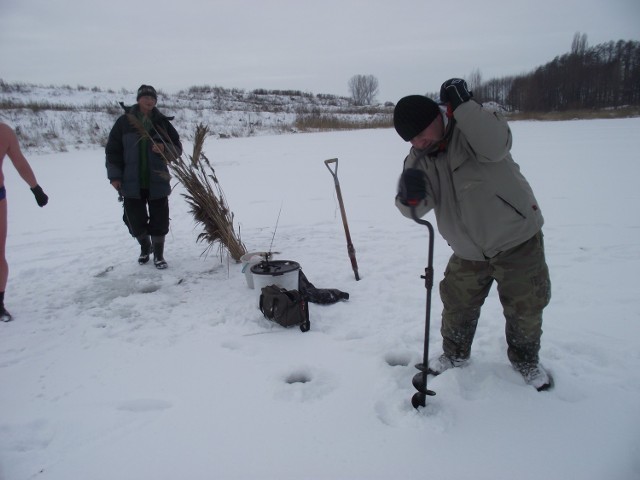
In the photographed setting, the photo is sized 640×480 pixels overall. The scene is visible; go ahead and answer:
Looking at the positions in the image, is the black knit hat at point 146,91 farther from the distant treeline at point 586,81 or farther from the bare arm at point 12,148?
the distant treeline at point 586,81

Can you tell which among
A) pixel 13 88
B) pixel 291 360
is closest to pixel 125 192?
pixel 291 360

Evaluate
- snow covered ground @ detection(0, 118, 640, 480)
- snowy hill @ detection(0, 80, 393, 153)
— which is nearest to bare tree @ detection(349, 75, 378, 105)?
snowy hill @ detection(0, 80, 393, 153)

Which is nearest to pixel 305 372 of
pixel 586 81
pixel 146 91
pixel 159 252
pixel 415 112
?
pixel 415 112

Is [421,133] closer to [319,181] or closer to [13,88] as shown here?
[319,181]

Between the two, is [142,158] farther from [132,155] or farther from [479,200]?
[479,200]

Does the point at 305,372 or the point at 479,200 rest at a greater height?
the point at 479,200

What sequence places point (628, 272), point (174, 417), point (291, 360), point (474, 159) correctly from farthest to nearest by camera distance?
point (628, 272)
point (291, 360)
point (174, 417)
point (474, 159)

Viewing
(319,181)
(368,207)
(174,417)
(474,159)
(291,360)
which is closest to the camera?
(474,159)

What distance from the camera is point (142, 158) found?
3799 mm

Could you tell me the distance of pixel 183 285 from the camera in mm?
3672

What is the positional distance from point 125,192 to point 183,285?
1.09 metres

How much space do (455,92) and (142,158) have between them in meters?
3.12

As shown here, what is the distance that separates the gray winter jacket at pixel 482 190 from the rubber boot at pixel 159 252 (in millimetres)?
2958

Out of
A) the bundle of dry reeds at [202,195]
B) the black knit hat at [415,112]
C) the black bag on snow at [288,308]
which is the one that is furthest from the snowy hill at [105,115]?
the black knit hat at [415,112]
